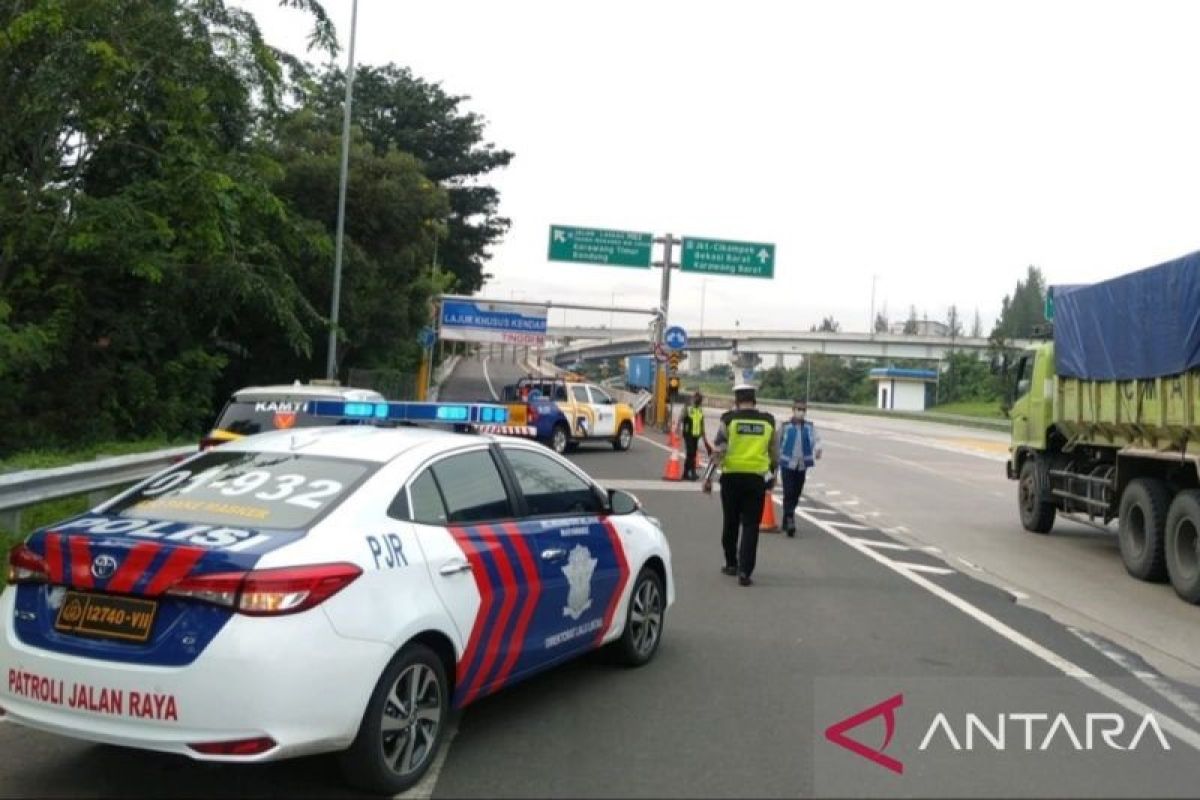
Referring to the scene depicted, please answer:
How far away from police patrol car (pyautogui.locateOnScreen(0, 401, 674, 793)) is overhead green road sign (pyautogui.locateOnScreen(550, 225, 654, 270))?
32.2 meters

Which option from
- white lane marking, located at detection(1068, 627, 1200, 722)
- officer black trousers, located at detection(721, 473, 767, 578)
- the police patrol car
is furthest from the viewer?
officer black trousers, located at detection(721, 473, 767, 578)

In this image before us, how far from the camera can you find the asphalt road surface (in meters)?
4.71

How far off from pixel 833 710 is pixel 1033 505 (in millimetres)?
9839

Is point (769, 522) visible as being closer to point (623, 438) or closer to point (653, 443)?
point (623, 438)

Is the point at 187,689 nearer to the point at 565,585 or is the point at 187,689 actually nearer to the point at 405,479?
the point at 405,479

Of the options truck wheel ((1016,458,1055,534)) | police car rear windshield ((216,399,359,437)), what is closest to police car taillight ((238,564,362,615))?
police car rear windshield ((216,399,359,437))

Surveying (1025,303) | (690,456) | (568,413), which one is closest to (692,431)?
(690,456)

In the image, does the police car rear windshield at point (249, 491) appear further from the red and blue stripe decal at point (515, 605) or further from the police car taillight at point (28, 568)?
the red and blue stripe decal at point (515, 605)

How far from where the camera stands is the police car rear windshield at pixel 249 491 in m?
4.58

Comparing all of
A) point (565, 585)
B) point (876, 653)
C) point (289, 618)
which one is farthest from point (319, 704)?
point (876, 653)

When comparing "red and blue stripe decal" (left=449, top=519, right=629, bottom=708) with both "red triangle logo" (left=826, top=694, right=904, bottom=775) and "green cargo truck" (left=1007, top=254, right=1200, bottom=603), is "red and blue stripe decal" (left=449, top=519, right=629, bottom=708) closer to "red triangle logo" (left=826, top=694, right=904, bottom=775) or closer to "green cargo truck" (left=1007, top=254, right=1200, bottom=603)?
"red triangle logo" (left=826, top=694, right=904, bottom=775)

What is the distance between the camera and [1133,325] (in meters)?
11.2

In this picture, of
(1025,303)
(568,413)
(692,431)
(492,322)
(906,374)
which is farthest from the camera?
(1025,303)

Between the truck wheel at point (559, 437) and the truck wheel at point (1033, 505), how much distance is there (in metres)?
12.5
